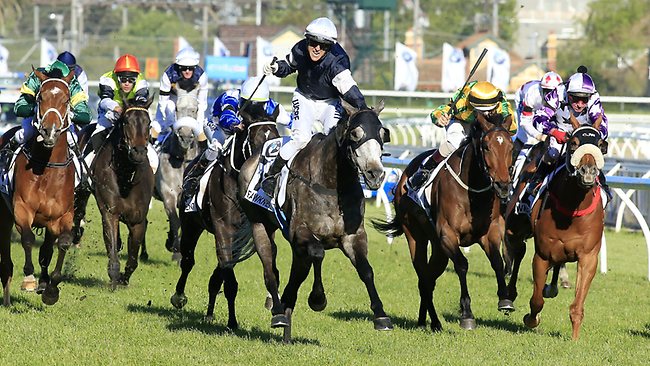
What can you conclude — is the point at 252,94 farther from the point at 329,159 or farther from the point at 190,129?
the point at 190,129

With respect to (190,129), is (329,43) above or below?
above

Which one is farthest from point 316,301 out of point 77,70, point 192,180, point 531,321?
point 77,70

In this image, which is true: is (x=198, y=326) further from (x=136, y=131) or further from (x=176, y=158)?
(x=176, y=158)

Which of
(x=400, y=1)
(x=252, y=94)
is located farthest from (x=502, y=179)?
(x=400, y=1)

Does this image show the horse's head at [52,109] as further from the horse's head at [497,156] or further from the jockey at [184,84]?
the jockey at [184,84]

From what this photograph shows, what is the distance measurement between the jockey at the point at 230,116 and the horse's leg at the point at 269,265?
47.2 inches

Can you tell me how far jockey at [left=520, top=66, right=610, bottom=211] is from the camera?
975cm

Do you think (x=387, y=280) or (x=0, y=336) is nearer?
(x=0, y=336)

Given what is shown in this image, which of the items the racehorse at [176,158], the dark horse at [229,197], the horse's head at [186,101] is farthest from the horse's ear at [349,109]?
the horse's head at [186,101]

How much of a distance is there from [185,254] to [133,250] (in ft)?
4.04

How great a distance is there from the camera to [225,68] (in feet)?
122

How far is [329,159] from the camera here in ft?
28.1

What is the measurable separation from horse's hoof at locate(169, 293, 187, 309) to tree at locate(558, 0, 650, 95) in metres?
52.4

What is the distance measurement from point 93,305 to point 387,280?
146 inches
